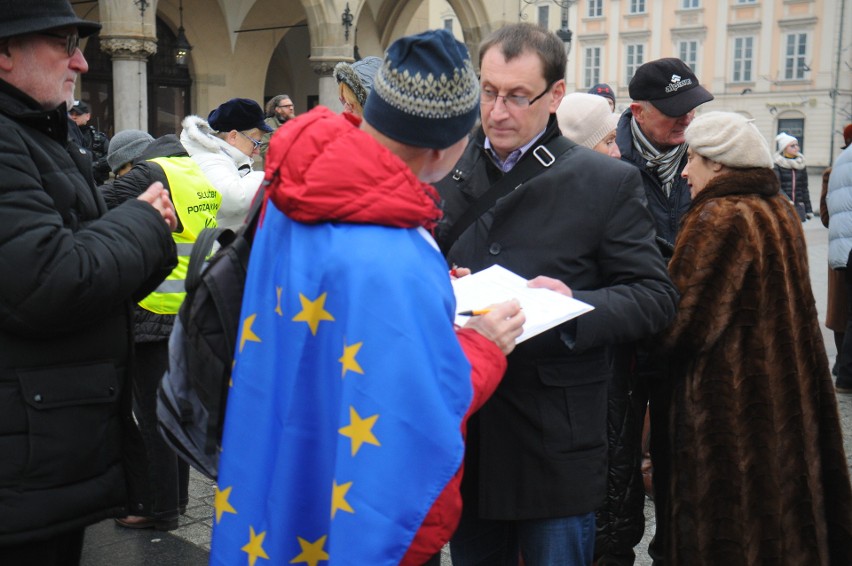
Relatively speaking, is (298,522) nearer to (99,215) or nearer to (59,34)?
(99,215)

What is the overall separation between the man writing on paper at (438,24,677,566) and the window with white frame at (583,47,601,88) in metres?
55.5

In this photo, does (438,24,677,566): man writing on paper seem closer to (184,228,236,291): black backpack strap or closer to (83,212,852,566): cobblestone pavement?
(184,228,236,291): black backpack strap

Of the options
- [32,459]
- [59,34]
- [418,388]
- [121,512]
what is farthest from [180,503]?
[418,388]

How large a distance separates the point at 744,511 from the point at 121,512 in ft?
7.13

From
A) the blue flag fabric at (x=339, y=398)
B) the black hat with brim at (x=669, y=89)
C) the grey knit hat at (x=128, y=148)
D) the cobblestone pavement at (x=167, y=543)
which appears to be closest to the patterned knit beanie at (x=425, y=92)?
the blue flag fabric at (x=339, y=398)

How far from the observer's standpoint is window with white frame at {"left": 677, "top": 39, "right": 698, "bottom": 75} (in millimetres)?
52844

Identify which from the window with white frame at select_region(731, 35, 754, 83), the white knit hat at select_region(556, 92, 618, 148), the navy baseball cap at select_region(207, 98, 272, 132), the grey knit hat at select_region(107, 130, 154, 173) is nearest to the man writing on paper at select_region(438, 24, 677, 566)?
the white knit hat at select_region(556, 92, 618, 148)

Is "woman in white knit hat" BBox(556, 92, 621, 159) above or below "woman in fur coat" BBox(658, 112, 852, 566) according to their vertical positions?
above

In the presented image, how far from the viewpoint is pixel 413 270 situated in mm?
1657

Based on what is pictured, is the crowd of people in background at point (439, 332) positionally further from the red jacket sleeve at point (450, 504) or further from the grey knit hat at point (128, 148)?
the grey knit hat at point (128, 148)

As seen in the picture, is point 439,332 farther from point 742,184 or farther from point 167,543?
point 167,543

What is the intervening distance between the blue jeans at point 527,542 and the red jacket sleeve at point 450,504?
0.78 metres

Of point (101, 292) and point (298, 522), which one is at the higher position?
point (101, 292)

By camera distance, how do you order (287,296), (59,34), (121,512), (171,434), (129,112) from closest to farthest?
(287,296) → (171,434) → (59,34) → (121,512) → (129,112)
